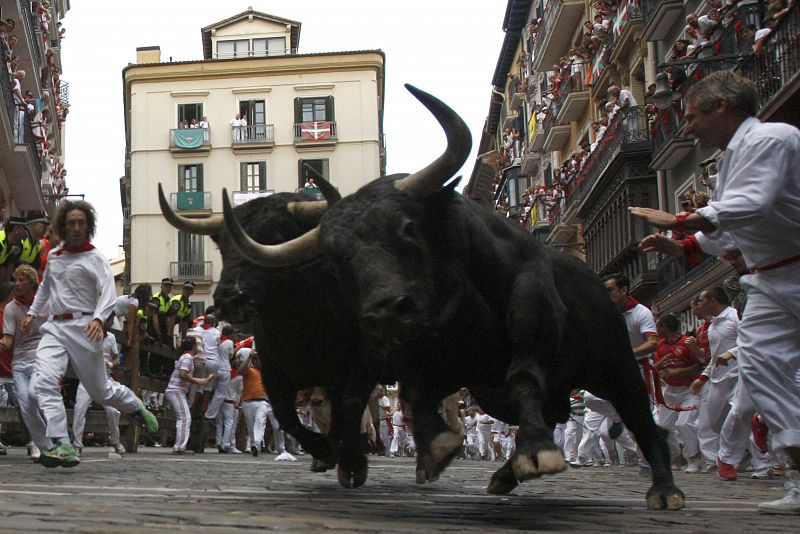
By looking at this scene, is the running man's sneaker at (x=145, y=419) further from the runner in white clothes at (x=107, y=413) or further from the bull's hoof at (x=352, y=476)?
the bull's hoof at (x=352, y=476)

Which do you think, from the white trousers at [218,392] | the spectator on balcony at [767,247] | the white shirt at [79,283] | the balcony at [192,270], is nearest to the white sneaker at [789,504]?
the spectator on balcony at [767,247]

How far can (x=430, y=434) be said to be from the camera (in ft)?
17.5

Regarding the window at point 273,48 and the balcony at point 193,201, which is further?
the window at point 273,48

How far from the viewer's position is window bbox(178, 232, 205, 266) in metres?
57.1

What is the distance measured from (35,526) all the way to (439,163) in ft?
8.06

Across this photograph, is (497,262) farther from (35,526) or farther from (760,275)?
(35,526)

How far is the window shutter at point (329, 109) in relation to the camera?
196 feet

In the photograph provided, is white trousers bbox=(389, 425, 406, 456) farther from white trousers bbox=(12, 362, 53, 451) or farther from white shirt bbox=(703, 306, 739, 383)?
white trousers bbox=(12, 362, 53, 451)

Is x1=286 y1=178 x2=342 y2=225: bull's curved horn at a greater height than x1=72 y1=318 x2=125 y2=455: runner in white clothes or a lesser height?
greater

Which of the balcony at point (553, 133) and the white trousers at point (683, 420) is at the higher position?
the balcony at point (553, 133)

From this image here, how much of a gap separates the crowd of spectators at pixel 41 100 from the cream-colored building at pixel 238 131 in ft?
16.9

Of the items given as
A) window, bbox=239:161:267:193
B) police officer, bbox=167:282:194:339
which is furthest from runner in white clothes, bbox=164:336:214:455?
window, bbox=239:161:267:193

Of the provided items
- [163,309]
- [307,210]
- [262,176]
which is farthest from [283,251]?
[262,176]

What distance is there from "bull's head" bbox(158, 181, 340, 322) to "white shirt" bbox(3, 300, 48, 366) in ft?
13.2
